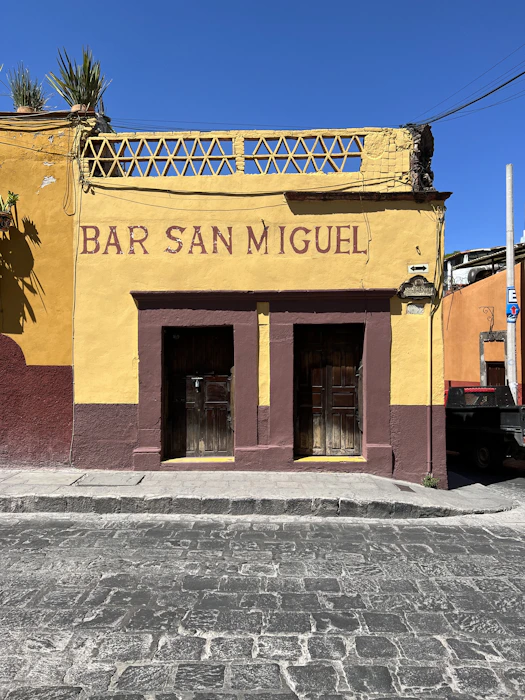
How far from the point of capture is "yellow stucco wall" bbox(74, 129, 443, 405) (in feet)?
25.0

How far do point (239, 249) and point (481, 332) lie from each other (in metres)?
10.9

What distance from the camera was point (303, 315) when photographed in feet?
25.3

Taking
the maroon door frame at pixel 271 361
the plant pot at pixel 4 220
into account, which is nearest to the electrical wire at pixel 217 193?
the plant pot at pixel 4 220

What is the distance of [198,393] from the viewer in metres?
8.05

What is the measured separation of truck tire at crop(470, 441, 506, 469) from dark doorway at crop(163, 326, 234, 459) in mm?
4996

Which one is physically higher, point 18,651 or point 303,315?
point 303,315

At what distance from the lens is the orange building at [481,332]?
1438 cm

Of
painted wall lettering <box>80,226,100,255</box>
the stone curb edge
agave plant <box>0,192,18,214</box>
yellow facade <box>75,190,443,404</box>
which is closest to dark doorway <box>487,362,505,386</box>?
yellow facade <box>75,190,443,404</box>

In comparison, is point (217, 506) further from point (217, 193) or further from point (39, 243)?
point (39, 243)

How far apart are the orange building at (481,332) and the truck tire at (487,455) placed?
4.43 meters

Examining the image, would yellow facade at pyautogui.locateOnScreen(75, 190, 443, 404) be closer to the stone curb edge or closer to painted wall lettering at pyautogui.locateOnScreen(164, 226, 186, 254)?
painted wall lettering at pyautogui.locateOnScreen(164, 226, 186, 254)

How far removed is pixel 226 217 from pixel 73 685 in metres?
6.41

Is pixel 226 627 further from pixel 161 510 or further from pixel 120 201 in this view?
pixel 120 201

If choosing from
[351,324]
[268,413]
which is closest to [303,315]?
[351,324]
